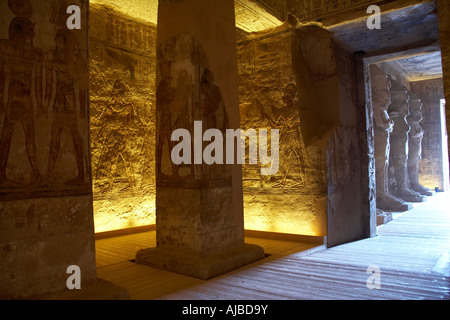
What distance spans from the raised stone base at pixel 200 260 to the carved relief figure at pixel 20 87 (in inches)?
67.2

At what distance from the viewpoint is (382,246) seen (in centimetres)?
531

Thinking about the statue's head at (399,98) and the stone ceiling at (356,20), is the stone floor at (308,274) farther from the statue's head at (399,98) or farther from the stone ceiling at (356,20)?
the statue's head at (399,98)

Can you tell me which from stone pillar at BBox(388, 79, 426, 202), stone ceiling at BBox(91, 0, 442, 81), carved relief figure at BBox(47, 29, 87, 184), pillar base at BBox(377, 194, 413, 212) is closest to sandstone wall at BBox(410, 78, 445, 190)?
stone pillar at BBox(388, 79, 426, 202)

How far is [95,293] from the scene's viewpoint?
102 inches


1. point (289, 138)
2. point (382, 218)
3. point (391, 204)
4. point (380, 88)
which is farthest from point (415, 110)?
point (289, 138)

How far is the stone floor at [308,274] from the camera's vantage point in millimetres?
2967

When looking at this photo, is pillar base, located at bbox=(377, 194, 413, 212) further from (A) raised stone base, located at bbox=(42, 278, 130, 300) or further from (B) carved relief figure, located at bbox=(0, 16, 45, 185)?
(B) carved relief figure, located at bbox=(0, 16, 45, 185)

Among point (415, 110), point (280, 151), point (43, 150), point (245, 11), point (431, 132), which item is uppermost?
point (245, 11)

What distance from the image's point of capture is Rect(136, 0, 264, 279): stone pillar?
3.77 m

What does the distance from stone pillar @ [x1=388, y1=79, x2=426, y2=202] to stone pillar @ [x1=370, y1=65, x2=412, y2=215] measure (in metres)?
1.77

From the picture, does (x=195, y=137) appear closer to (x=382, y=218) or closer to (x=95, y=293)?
(x=95, y=293)

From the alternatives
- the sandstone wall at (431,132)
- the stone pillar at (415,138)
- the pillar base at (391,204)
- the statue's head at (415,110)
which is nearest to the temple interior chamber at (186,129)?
the pillar base at (391,204)

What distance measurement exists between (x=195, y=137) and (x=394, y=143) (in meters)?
9.35

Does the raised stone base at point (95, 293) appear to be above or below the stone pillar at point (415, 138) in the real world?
below
